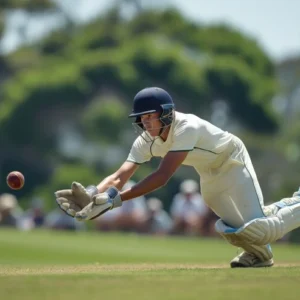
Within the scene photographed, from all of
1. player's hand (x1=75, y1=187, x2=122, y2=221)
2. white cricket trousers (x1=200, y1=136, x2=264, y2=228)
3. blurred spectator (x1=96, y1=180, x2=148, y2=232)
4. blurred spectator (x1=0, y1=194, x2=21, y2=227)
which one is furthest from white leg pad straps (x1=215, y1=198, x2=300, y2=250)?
blurred spectator (x1=0, y1=194, x2=21, y2=227)

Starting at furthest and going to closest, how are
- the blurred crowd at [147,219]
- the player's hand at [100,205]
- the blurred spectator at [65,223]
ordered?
the blurred spectator at [65,223]
the blurred crowd at [147,219]
the player's hand at [100,205]

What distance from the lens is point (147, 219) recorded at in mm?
23656

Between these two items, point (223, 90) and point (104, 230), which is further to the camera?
point (223, 90)

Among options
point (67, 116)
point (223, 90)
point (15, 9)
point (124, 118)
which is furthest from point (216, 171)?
point (15, 9)

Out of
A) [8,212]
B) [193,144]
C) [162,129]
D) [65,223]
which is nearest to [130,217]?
[65,223]

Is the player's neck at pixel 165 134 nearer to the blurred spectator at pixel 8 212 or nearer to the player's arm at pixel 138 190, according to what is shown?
the player's arm at pixel 138 190

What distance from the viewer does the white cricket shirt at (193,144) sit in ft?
31.6

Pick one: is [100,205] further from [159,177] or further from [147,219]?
[147,219]

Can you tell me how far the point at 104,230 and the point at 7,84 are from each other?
92.3 ft

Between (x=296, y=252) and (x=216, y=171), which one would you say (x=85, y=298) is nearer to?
(x=216, y=171)

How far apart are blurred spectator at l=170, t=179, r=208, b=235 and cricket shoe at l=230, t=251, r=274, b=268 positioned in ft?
37.8

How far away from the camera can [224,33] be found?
59.3 m

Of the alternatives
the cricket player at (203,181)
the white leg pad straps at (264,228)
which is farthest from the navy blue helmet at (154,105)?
the white leg pad straps at (264,228)

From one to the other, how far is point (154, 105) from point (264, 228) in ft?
5.05
